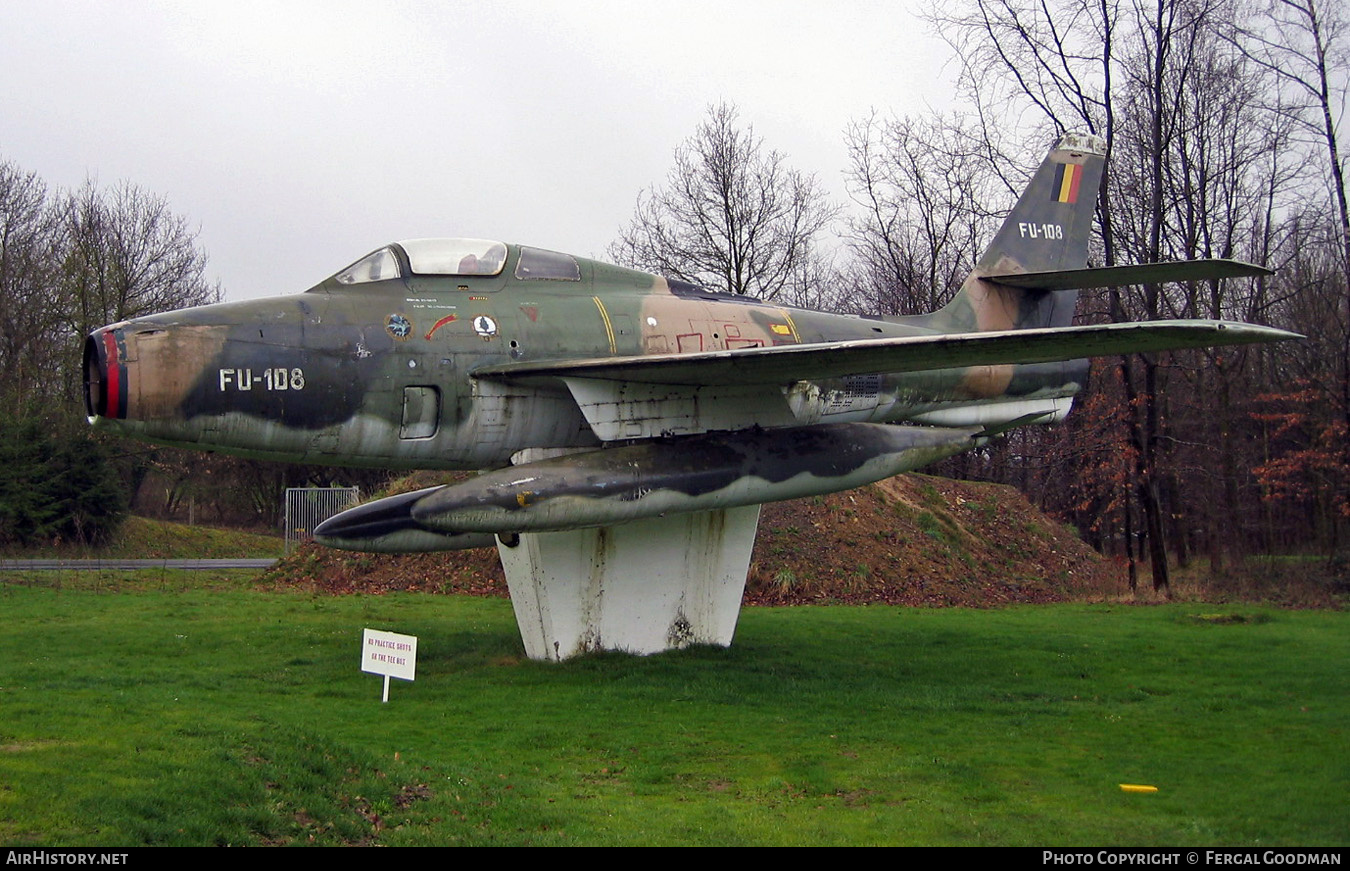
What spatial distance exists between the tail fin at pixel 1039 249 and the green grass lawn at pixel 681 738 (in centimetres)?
451

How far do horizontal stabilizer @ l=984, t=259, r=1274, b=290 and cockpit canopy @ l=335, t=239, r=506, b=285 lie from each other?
23.2 ft

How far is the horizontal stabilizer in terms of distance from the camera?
459 inches

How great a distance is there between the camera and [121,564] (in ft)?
90.3

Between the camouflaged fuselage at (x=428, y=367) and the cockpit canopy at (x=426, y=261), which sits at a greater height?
the cockpit canopy at (x=426, y=261)

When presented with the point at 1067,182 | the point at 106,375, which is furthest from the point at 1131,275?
the point at 106,375

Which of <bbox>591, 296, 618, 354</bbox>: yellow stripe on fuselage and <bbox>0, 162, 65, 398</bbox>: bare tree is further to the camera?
<bbox>0, 162, 65, 398</bbox>: bare tree

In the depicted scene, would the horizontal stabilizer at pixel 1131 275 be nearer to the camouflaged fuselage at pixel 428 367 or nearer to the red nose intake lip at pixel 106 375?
the camouflaged fuselage at pixel 428 367

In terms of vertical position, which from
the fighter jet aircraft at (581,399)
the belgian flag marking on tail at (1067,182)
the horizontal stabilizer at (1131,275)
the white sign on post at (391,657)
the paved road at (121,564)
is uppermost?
the belgian flag marking on tail at (1067,182)

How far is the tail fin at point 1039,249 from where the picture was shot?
1523 centimetres

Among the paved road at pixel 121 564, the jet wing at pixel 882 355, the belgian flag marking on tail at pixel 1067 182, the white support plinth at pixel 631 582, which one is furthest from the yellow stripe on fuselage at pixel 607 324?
the paved road at pixel 121 564

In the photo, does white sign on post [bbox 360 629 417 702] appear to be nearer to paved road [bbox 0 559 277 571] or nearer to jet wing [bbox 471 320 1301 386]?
jet wing [bbox 471 320 1301 386]

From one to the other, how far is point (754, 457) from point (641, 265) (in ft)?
93.2

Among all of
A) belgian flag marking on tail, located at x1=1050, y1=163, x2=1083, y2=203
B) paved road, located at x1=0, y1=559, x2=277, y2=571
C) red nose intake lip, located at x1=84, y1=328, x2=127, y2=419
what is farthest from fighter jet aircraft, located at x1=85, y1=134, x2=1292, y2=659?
paved road, located at x1=0, y1=559, x2=277, y2=571

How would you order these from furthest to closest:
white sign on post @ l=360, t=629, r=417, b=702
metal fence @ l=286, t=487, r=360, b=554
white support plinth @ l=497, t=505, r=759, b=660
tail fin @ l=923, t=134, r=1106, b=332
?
1. metal fence @ l=286, t=487, r=360, b=554
2. tail fin @ l=923, t=134, r=1106, b=332
3. white support plinth @ l=497, t=505, r=759, b=660
4. white sign on post @ l=360, t=629, r=417, b=702
